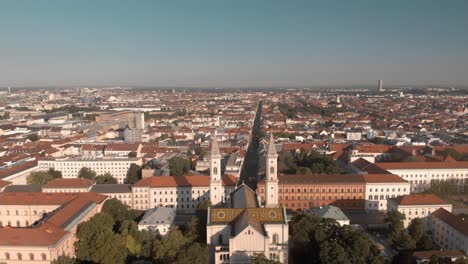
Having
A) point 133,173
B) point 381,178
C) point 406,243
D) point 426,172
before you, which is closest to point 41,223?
point 133,173

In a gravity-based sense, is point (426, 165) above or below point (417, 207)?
above

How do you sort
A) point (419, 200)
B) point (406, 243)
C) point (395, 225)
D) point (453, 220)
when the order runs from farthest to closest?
point (419, 200) → point (395, 225) → point (453, 220) → point (406, 243)

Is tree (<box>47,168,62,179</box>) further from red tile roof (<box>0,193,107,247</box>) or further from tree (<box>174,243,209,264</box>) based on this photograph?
tree (<box>174,243,209,264</box>)

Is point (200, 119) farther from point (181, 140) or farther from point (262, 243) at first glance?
point (262, 243)

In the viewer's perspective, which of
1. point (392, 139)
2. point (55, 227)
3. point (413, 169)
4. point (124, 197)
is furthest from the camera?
point (392, 139)

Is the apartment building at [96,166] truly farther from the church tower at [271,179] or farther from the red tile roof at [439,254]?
the red tile roof at [439,254]

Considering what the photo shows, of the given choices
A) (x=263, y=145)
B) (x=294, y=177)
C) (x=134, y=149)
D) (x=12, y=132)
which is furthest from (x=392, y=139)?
(x=12, y=132)

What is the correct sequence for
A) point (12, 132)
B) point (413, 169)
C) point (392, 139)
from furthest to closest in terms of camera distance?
point (12, 132) → point (392, 139) → point (413, 169)

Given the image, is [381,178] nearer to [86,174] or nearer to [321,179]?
[321,179]
